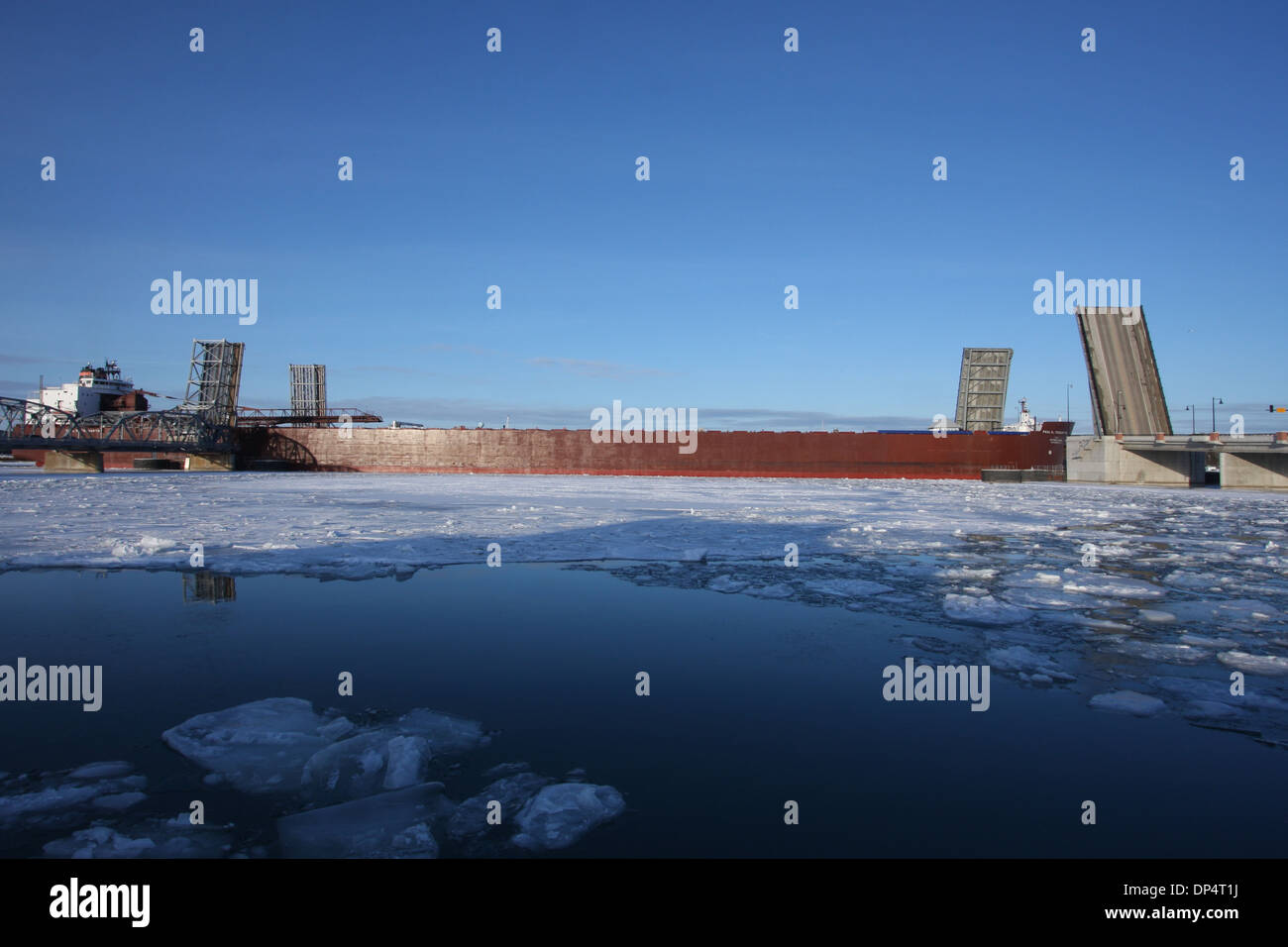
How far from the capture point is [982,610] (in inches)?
179

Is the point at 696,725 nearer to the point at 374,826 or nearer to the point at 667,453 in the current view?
the point at 374,826

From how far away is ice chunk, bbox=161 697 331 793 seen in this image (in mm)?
2287

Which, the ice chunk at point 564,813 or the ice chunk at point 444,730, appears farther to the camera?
the ice chunk at point 444,730

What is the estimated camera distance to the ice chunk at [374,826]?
185 centimetres

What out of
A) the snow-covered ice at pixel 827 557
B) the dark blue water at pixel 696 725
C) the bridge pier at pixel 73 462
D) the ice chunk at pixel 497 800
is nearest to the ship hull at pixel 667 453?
the bridge pier at pixel 73 462

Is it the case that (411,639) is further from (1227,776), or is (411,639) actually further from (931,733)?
(1227,776)

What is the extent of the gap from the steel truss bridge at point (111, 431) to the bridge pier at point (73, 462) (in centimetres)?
26

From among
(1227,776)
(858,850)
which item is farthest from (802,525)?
(858,850)

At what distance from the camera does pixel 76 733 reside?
99.6 inches

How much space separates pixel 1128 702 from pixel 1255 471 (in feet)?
87.8

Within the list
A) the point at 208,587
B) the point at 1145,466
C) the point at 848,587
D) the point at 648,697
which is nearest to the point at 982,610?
the point at 848,587

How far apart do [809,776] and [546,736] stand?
925 mm

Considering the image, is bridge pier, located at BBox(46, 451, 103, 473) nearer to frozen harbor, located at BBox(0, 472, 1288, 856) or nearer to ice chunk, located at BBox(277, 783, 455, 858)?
frozen harbor, located at BBox(0, 472, 1288, 856)

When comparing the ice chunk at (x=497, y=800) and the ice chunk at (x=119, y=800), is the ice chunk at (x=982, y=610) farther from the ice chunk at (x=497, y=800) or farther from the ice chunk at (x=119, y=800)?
the ice chunk at (x=119, y=800)
